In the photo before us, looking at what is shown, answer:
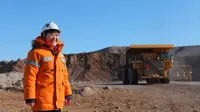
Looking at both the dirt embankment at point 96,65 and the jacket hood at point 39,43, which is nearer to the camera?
the jacket hood at point 39,43

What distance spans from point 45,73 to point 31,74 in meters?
0.19

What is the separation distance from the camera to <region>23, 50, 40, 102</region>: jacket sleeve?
432 cm

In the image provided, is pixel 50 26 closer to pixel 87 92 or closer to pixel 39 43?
pixel 39 43

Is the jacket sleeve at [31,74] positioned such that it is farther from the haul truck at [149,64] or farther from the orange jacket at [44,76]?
the haul truck at [149,64]

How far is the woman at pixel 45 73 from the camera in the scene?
4414 mm

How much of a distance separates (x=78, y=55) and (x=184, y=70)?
28865 millimetres

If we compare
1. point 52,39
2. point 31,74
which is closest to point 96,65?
point 52,39

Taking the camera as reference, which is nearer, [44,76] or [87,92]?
[44,76]

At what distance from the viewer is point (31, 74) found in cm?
444

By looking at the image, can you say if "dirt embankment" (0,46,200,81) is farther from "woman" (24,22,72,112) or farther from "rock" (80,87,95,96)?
"woman" (24,22,72,112)

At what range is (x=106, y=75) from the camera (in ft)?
166

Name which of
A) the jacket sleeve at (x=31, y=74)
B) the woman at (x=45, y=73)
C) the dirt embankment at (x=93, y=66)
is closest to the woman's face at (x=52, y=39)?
the woman at (x=45, y=73)

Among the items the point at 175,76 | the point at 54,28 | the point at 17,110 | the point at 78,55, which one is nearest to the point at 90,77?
the point at 78,55

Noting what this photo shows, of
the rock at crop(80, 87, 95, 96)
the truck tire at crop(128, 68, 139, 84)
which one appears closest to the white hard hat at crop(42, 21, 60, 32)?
the rock at crop(80, 87, 95, 96)
